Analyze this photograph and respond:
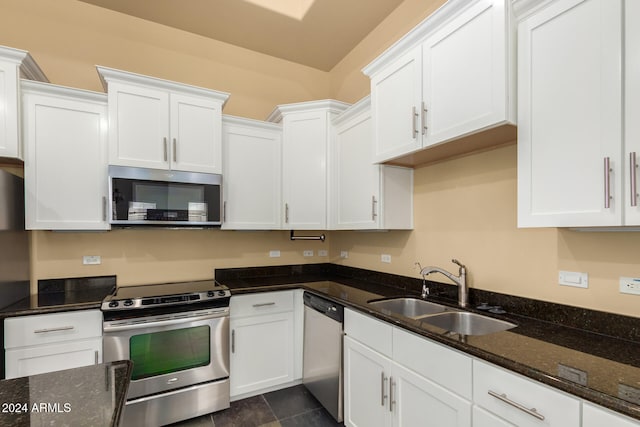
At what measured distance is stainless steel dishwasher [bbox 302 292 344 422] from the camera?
2152 mm

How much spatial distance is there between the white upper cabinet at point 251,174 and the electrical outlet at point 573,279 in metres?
2.16

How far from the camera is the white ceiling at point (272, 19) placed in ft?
8.72

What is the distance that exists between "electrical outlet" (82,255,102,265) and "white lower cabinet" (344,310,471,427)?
6.91 feet

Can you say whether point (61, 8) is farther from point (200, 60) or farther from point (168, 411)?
point (168, 411)

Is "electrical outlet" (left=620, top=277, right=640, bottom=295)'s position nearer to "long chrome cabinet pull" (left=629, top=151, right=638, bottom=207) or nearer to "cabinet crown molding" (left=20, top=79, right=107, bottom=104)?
"long chrome cabinet pull" (left=629, top=151, right=638, bottom=207)

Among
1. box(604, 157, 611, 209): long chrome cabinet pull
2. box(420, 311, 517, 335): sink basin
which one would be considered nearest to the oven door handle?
box(420, 311, 517, 335): sink basin

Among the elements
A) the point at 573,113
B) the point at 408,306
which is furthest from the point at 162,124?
the point at 573,113

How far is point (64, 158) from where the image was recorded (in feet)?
7.21

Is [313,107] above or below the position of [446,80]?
above

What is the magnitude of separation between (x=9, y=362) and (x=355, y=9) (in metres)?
3.62

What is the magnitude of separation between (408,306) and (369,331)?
480 millimetres

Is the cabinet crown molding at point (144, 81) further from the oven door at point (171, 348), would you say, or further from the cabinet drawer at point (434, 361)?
the cabinet drawer at point (434, 361)

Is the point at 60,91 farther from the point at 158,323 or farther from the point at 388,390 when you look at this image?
the point at 388,390

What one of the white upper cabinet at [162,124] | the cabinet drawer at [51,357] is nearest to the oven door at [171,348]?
the cabinet drawer at [51,357]
